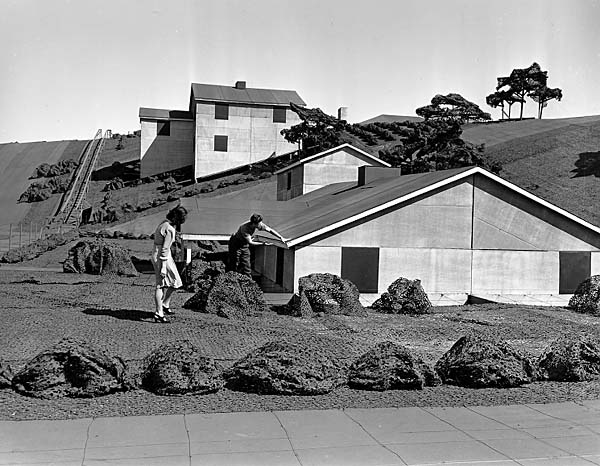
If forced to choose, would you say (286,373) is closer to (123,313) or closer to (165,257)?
(165,257)

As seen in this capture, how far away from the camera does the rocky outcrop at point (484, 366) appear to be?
29.5 feet

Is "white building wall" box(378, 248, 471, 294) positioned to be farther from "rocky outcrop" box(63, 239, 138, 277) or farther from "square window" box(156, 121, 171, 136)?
"square window" box(156, 121, 171, 136)

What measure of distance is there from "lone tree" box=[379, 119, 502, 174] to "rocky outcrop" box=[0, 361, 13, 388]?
150ft

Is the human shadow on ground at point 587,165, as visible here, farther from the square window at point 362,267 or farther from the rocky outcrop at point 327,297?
the rocky outcrop at point 327,297

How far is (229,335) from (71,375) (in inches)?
198

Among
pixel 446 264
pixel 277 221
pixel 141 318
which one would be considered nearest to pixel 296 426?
pixel 141 318

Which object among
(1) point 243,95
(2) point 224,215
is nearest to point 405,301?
(2) point 224,215

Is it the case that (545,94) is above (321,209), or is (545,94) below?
above

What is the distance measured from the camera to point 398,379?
8734 mm

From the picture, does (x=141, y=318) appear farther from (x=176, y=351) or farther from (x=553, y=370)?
(x=553, y=370)

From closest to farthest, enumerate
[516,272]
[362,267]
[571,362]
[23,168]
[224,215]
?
[571,362] < [362,267] < [516,272] < [224,215] < [23,168]

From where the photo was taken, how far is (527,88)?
82625mm

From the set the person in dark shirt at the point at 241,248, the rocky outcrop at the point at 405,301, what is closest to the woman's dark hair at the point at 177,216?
the person in dark shirt at the point at 241,248

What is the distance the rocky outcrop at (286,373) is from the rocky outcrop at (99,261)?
679 inches
